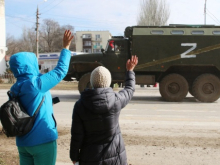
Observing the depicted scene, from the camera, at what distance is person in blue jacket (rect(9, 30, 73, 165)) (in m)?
2.89

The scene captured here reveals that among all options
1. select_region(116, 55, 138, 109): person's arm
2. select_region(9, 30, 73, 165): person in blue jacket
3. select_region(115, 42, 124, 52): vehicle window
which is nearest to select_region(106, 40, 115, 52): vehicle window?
select_region(115, 42, 124, 52): vehicle window

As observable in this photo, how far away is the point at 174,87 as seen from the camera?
13.9m

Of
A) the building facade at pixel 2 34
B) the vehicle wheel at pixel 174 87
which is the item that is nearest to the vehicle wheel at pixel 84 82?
the vehicle wheel at pixel 174 87

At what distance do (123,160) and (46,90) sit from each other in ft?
3.41

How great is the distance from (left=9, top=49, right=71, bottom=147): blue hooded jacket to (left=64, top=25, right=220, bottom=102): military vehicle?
1108cm

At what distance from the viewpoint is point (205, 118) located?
31.0 ft

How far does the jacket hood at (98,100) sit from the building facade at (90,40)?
352ft

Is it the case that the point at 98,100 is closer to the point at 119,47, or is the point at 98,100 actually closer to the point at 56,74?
the point at 56,74

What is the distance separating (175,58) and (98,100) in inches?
453

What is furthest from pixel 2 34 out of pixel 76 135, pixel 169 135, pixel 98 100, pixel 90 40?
pixel 90 40

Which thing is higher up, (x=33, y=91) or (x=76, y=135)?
(x=33, y=91)

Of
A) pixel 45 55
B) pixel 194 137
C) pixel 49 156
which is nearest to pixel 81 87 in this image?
pixel 194 137

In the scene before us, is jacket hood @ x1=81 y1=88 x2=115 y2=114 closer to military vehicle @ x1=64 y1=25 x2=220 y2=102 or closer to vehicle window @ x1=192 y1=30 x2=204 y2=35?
military vehicle @ x1=64 y1=25 x2=220 y2=102

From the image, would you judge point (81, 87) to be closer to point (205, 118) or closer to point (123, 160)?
point (205, 118)
